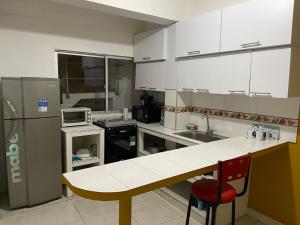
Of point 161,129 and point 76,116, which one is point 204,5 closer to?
point 161,129

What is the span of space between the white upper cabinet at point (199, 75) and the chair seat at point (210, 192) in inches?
44.6

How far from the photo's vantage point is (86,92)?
12.1 ft

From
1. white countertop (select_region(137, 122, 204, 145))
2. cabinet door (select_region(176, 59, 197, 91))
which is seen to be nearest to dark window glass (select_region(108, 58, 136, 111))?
white countertop (select_region(137, 122, 204, 145))

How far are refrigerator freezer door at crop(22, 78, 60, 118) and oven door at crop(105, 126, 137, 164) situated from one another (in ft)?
2.69

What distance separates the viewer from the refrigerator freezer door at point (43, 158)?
267 centimetres

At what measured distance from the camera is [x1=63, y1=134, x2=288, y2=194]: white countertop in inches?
52.9

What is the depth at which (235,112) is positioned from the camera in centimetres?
282

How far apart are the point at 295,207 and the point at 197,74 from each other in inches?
69.7

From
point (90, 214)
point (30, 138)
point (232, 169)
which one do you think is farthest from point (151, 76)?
point (232, 169)

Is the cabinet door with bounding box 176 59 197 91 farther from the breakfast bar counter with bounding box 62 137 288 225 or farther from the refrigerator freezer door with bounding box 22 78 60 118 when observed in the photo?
the refrigerator freezer door with bounding box 22 78 60 118

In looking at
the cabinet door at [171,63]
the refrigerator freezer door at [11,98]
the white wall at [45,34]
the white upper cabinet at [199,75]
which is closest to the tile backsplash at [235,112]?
the cabinet door at [171,63]

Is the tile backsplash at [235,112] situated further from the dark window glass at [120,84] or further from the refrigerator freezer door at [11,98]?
the refrigerator freezer door at [11,98]

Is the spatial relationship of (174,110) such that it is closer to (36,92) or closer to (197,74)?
(197,74)

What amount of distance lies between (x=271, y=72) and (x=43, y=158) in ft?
8.72
